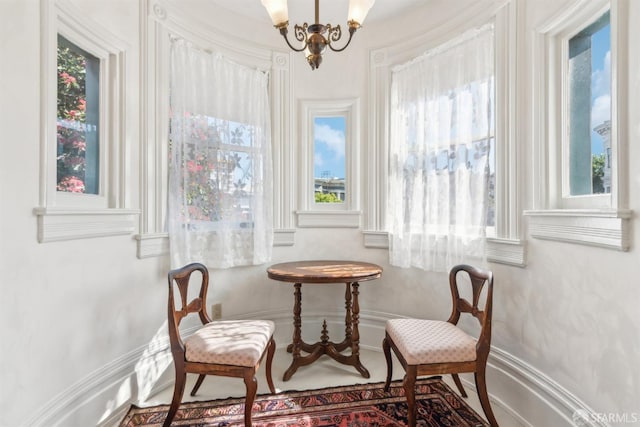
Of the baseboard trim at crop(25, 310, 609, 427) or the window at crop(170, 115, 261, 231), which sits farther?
the window at crop(170, 115, 261, 231)

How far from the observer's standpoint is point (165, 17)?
2230mm

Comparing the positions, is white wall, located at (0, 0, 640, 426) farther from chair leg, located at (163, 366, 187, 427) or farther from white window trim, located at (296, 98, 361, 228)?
white window trim, located at (296, 98, 361, 228)

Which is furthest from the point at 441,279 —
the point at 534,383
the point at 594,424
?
the point at 594,424

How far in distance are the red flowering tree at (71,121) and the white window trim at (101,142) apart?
3.0 inches

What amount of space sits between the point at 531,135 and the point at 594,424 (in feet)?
4.73

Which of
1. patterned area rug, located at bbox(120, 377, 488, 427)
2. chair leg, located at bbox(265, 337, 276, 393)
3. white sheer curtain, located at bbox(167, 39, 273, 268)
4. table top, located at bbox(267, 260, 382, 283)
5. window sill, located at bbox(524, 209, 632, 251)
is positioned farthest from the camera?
white sheer curtain, located at bbox(167, 39, 273, 268)

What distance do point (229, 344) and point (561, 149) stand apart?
211 centimetres

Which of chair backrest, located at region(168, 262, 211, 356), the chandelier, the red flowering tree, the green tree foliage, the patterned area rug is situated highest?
the chandelier

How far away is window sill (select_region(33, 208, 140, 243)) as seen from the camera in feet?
4.76

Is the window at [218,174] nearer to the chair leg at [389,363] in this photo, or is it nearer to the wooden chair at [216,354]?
the wooden chair at [216,354]

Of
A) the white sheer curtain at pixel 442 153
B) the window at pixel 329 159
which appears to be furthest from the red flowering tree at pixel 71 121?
the white sheer curtain at pixel 442 153

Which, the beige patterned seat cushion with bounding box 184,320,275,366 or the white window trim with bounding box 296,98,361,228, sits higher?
the white window trim with bounding box 296,98,361,228

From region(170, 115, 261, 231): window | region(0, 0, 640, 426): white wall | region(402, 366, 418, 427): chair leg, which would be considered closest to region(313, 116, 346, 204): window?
region(170, 115, 261, 231): window

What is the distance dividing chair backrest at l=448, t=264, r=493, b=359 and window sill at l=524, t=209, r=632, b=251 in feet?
1.21
